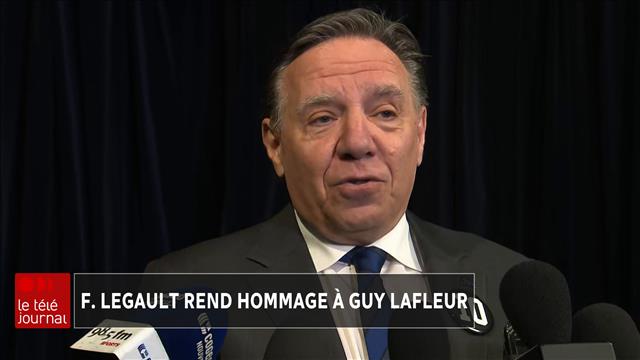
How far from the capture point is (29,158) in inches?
78.4

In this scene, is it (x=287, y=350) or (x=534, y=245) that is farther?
(x=534, y=245)

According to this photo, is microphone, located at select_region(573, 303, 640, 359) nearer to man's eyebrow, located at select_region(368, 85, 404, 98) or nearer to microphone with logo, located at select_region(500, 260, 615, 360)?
microphone with logo, located at select_region(500, 260, 615, 360)

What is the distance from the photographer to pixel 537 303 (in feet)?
2.52

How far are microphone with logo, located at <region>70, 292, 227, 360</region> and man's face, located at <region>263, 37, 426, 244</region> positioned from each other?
447mm

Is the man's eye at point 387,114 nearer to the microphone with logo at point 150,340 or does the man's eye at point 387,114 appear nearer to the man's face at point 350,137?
the man's face at point 350,137

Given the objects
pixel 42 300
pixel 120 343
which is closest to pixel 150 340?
pixel 120 343

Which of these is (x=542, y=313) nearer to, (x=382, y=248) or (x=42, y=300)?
(x=382, y=248)

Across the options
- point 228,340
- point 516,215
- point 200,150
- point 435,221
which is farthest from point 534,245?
point 228,340

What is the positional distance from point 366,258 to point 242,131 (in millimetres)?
848

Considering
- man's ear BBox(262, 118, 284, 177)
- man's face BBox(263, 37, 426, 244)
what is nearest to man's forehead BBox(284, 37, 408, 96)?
man's face BBox(263, 37, 426, 244)

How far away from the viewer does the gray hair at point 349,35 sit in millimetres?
1339

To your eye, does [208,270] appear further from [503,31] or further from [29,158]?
[503,31]

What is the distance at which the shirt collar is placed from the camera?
1.34 m

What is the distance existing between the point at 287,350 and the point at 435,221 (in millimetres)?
1155
